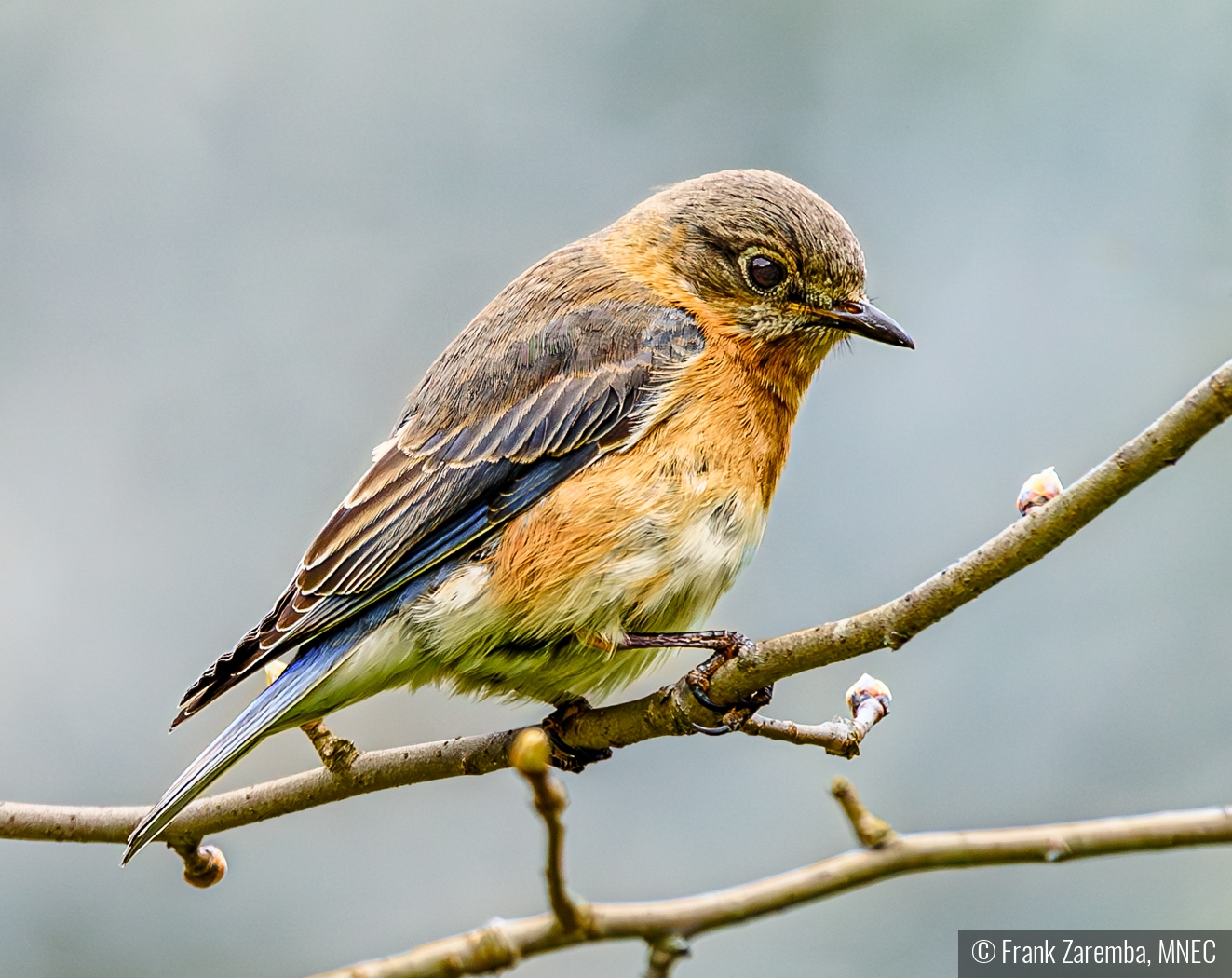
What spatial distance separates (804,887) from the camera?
2.24m

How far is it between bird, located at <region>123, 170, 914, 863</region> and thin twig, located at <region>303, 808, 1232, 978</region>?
1.17 meters

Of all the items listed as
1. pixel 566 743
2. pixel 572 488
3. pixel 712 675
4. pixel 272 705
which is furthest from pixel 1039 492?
pixel 272 705

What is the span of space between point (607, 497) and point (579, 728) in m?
0.69

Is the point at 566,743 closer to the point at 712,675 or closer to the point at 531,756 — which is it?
the point at 712,675

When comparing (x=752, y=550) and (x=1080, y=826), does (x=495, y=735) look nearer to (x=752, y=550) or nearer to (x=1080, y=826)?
(x=752, y=550)

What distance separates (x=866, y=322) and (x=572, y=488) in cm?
115

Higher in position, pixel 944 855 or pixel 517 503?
pixel 517 503

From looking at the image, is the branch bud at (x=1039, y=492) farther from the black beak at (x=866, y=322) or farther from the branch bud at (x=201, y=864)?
the branch bud at (x=201, y=864)

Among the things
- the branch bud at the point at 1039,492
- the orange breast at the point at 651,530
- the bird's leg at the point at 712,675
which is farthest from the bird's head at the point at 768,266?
the branch bud at the point at 1039,492

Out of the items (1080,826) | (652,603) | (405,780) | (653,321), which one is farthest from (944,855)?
(653,321)

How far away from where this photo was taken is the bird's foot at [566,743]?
402 centimetres

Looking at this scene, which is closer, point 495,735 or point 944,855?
point 944,855

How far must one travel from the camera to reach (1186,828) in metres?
2.09

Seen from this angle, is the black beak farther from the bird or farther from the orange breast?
the orange breast
